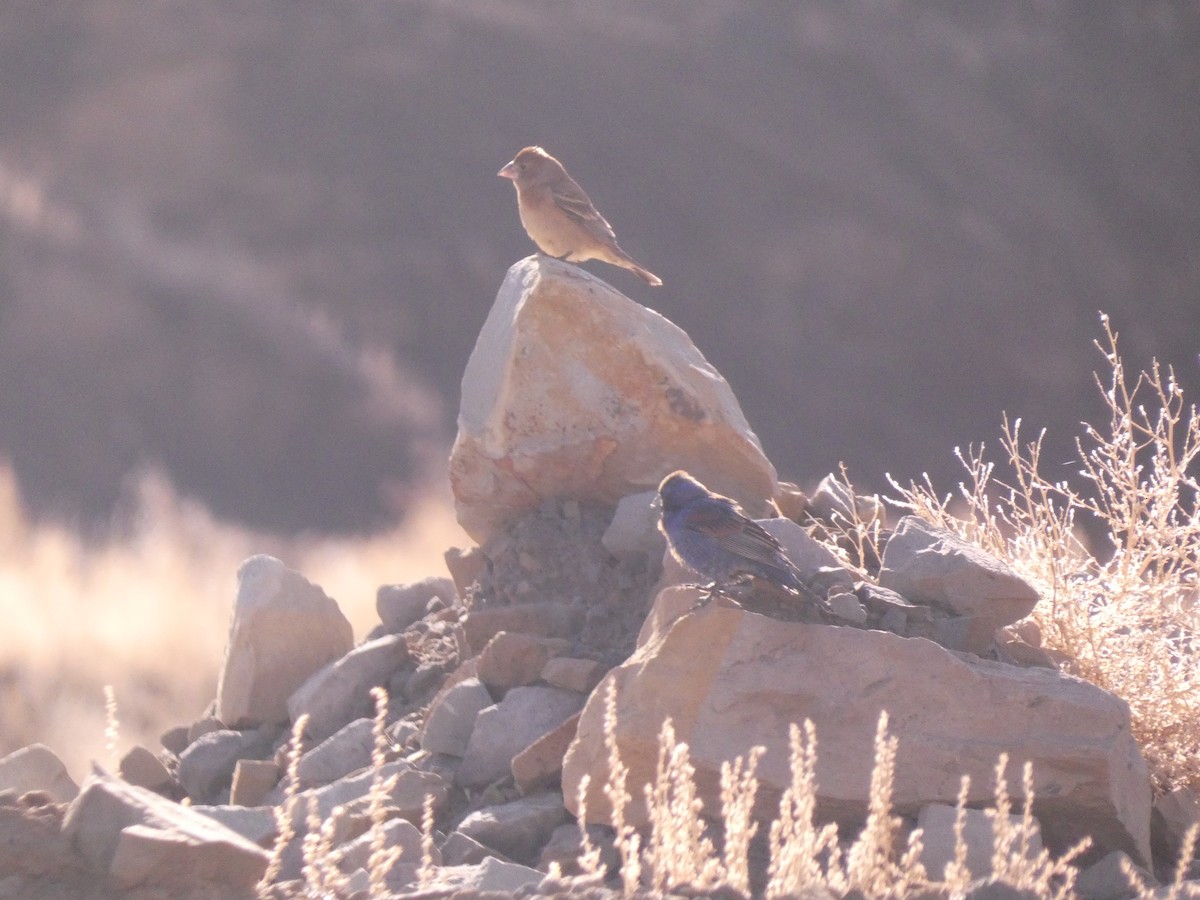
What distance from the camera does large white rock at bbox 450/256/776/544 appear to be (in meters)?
5.81

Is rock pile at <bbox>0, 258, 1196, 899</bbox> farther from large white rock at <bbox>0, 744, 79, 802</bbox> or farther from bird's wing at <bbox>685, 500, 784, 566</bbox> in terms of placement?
bird's wing at <bbox>685, 500, 784, 566</bbox>

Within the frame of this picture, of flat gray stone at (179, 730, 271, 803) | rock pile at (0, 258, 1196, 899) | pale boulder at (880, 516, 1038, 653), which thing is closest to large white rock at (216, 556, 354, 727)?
rock pile at (0, 258, 1196, 899)

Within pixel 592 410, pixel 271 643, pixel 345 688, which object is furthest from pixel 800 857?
pixel 271 643

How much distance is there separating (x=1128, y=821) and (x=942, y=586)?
0.94m

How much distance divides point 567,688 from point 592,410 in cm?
116

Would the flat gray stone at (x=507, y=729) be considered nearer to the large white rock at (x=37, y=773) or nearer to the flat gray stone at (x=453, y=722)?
the flat gray stone at (x=453, y=722)

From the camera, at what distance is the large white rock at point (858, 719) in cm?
430

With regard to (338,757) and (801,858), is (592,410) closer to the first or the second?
(338,757)

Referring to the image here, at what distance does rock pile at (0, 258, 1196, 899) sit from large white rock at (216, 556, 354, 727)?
0.03ft

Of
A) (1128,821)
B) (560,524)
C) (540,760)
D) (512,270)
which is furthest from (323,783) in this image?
(1128,821)

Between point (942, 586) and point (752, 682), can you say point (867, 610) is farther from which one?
point (752, 682)

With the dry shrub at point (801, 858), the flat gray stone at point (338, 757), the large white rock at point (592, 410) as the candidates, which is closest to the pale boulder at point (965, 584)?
the large white rock at point (592, 410)

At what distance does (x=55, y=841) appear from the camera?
3049mm

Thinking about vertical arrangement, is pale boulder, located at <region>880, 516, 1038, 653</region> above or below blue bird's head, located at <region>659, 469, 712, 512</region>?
below
